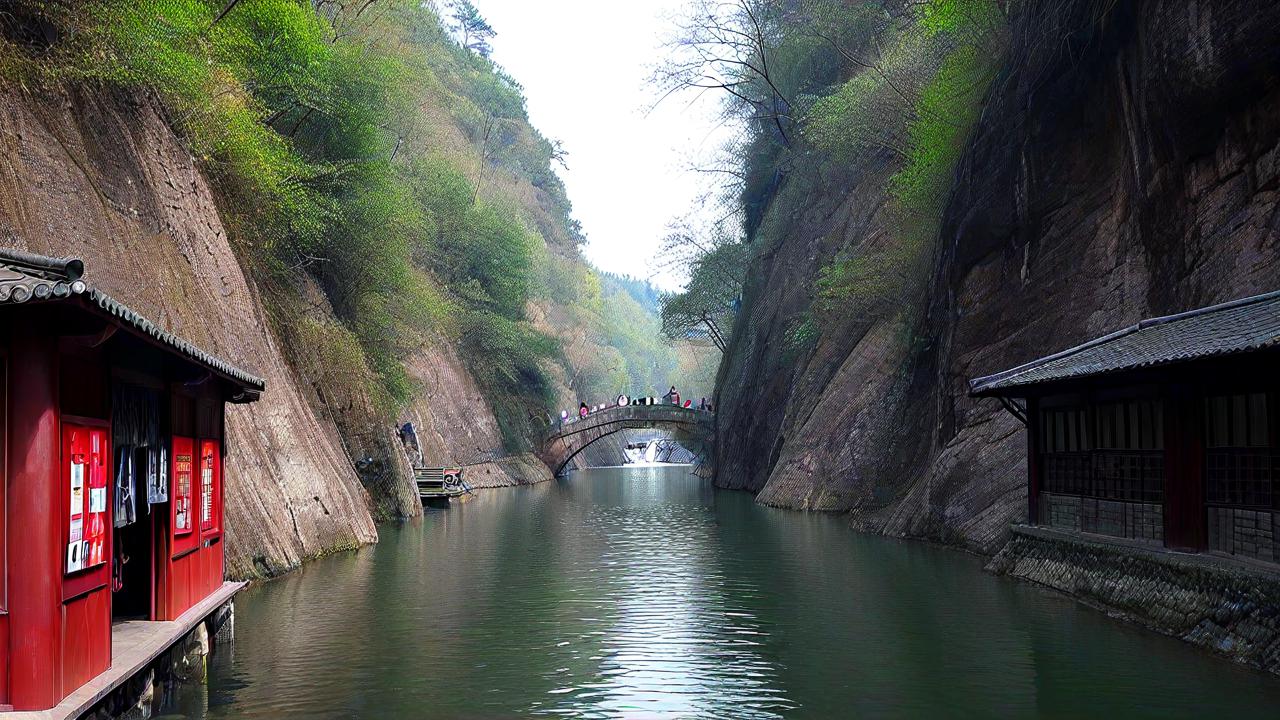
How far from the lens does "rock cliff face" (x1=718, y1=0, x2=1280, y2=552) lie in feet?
53.9

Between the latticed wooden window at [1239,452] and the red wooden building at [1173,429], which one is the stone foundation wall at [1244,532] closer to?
the red wooden building at [1173,429]

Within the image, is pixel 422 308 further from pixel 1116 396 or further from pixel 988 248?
pixel 1116 396

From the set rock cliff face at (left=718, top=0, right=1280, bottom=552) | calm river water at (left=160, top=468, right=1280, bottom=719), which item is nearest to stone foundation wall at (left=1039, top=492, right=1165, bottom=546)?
calm river water at (left=160, top=468, right=1280, bottom=719)

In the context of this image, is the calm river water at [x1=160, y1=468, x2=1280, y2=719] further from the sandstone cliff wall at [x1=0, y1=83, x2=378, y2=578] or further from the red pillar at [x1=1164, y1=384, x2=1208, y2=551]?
the red pillar at [x1=1164, y1=384, x2=1208, y2=551]

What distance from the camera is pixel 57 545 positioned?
8.00 m

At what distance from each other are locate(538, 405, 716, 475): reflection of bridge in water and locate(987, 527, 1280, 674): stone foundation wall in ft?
141

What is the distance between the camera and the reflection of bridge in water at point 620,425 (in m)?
62.2

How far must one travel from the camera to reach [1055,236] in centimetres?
2302

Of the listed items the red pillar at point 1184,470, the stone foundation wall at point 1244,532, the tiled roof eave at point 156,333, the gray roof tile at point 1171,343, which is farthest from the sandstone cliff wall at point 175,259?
the stone foundation wall at point 1244,532

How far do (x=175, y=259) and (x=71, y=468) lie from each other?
40.1ft

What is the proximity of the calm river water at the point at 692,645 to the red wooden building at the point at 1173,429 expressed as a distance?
64.3 inches

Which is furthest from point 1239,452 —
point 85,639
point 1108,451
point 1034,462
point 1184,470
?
point 85,639

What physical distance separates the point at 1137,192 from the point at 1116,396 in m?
5.51

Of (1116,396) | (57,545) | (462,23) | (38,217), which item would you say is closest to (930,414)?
(1116,396)
